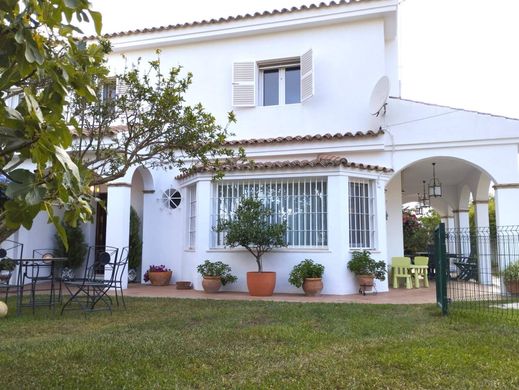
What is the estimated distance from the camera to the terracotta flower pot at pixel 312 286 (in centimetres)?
951

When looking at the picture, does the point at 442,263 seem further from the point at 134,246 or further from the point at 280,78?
the point at 134,246

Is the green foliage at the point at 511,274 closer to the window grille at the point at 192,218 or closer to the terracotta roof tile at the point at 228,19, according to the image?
the window grille at the point at 192,218

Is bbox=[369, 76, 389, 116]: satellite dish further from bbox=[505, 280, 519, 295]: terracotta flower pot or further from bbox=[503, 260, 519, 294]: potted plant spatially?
bbox=[505, 280, 519, 295]: terracotta flower pot

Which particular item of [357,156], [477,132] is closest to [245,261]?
[357,156]

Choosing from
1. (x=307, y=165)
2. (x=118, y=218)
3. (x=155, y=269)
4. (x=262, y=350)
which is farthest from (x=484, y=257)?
(x=118, y=218)

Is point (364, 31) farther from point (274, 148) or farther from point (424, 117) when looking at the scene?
point (274, 148)

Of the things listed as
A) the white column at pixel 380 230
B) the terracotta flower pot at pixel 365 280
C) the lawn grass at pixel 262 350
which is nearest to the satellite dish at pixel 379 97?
the white column at pixel 380 230

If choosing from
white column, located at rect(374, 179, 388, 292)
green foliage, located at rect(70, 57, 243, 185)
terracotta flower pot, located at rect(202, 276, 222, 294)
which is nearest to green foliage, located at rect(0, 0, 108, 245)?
green foliage, located at rect(70, 57, 243, 185)

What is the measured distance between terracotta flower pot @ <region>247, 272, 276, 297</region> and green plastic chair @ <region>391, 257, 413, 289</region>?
3.56 m

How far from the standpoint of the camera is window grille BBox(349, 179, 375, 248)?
33.8ft

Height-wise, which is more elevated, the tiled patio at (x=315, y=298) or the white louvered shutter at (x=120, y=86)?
the white louvered shutter at (x=120, y=86)

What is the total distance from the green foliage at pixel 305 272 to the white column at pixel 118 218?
13.9 feet

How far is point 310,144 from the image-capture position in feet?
38.0

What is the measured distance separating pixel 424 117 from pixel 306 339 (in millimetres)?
7596
